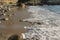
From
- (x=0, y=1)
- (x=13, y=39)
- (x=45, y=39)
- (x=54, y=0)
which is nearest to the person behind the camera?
(x=13, y=39)

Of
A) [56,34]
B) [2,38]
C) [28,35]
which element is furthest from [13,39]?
[56,34]

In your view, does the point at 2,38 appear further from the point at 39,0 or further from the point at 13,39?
the point at 39,0

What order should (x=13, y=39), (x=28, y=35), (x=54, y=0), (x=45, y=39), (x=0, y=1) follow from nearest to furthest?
1. (x=13, y=39)
2. (x=45, y=39)
3. (x=28, y=35)
4. (x=0, y=1)
5. (x=54, y=0)

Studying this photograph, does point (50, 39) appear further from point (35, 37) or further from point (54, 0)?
point (54, 0)

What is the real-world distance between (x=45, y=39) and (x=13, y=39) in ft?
7.75

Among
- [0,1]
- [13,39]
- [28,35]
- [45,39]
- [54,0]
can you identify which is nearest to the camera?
[13,39]

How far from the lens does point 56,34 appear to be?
14195 millimetres

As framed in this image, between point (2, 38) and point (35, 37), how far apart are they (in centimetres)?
205

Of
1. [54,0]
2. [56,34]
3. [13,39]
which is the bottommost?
[54,0]

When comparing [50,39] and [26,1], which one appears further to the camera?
[26,1]

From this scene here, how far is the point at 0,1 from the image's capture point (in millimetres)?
45938

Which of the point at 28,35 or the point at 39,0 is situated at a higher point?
the point at 28,35

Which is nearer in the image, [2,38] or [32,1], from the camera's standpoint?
[2,38]

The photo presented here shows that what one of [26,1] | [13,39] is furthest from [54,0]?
[13,39]
